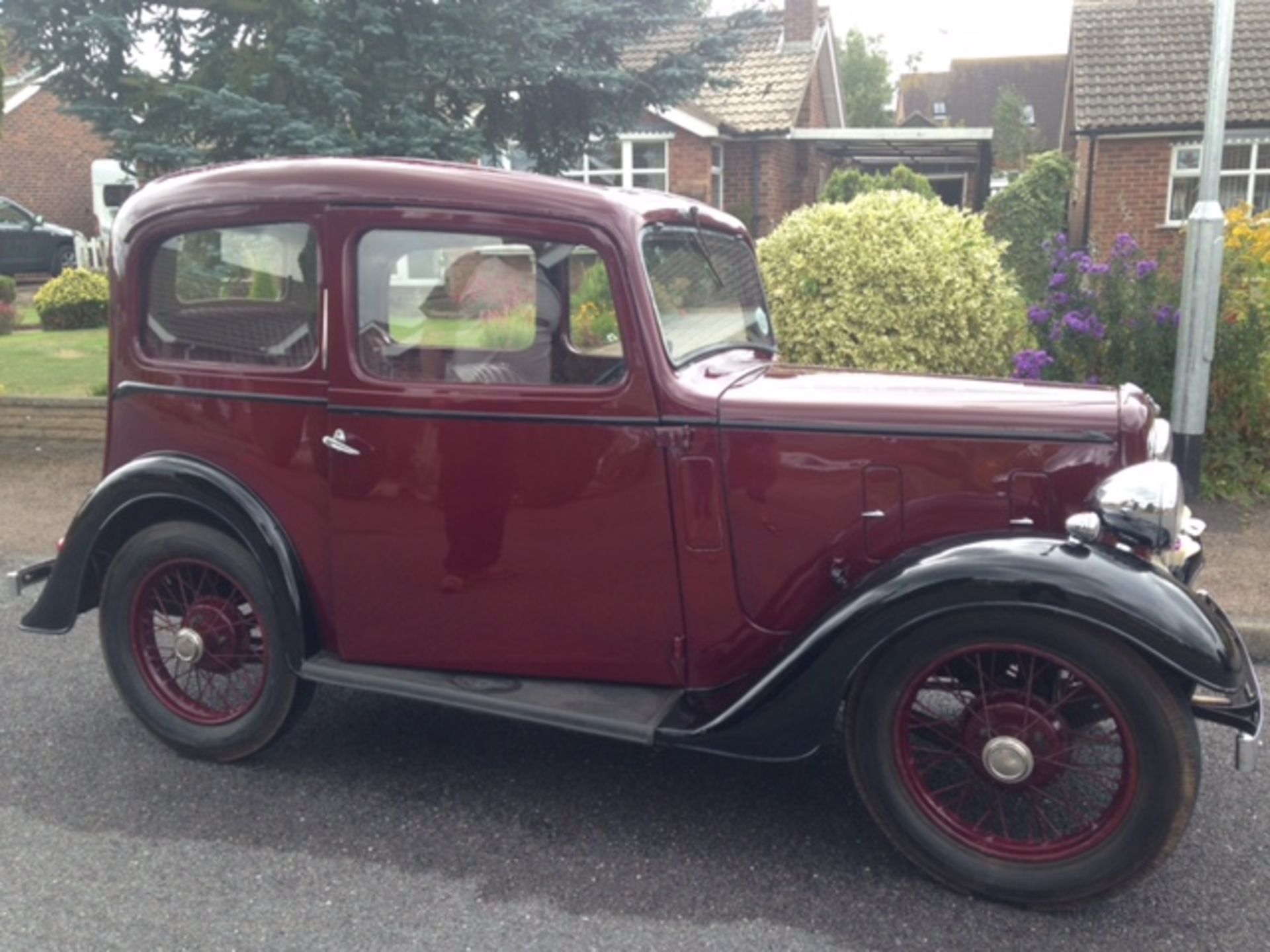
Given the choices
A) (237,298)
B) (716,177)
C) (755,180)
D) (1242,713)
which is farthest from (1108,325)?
(716,177)

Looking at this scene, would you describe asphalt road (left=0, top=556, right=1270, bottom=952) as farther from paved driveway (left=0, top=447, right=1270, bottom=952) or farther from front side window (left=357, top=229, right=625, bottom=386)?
front side window (left=357, top=229, right=625, bottom=386)

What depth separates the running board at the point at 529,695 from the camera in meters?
3.31

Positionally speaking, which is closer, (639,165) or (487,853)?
(487,853)

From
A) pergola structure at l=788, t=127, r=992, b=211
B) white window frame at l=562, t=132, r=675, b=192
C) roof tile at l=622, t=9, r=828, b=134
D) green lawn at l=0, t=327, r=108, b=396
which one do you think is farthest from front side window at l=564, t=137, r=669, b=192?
green lawn at l=0, t=327, r=108, b=396

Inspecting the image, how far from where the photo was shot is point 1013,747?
3.02 metres

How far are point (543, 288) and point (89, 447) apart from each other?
6.35 meters

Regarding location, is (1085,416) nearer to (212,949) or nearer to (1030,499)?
(1030,499)

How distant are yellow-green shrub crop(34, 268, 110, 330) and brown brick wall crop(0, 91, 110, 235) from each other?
1243cm

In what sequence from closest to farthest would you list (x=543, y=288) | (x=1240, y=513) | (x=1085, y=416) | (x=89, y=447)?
(x=1085, y=416) < (x=543, y=288) < (x=1240, y=513) < (x=89, y=447)

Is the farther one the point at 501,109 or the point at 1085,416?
the point at 501,109

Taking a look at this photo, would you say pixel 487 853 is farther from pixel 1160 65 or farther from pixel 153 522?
pixel 1160 65

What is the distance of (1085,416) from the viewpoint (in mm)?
3188

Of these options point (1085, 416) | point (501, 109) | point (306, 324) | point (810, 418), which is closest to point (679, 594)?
point (810, 418)

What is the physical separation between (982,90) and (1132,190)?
33.3 meters
